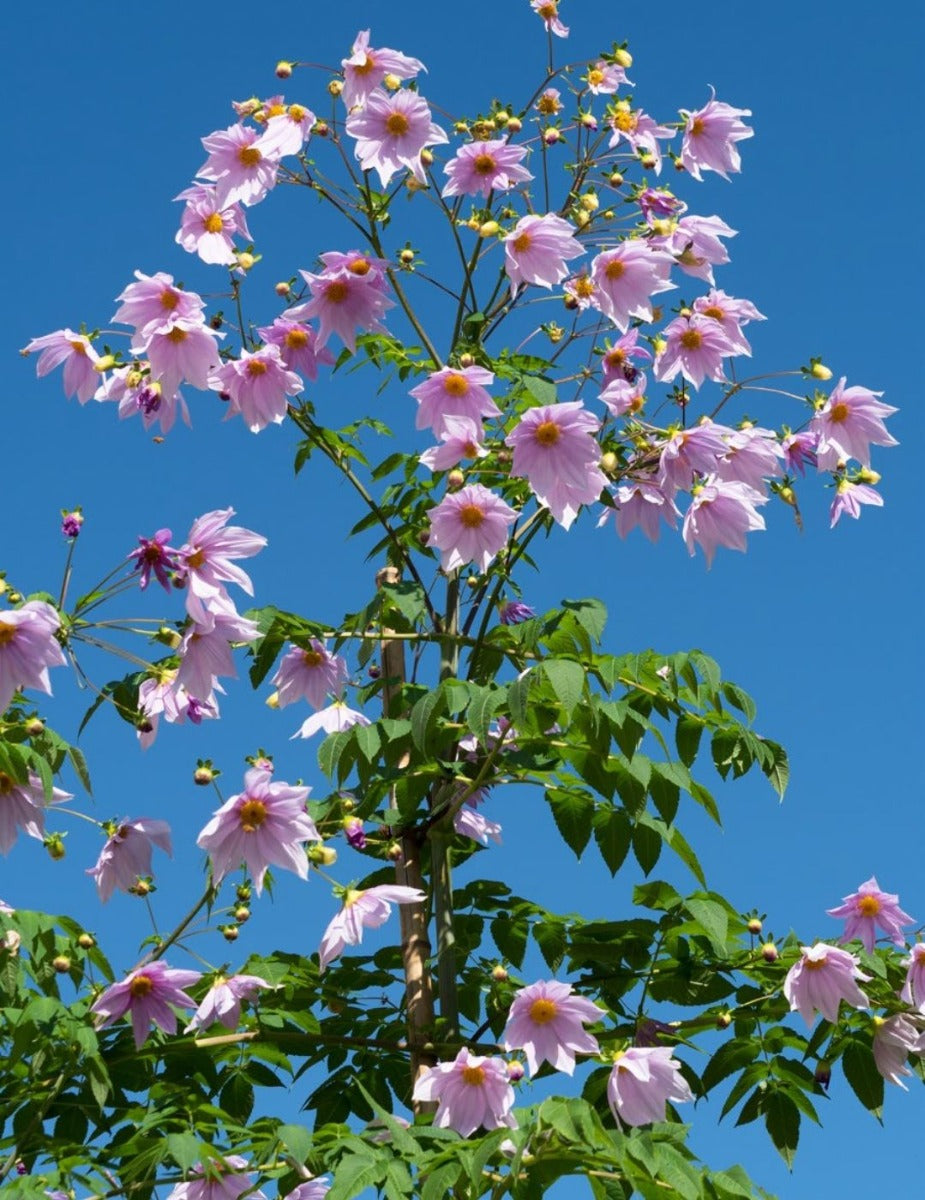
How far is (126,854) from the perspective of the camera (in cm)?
396

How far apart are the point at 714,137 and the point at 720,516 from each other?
4.21 ft

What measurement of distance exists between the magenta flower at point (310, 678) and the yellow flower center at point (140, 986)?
898 millimetres

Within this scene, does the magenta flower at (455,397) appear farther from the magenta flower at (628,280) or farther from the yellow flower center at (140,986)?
the yellow flower center at (140,986)

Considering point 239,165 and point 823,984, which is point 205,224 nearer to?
point 239,165

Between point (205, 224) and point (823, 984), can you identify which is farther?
point (205, 224)

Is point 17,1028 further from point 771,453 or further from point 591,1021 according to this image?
point 771,453

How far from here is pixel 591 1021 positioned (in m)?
3.62

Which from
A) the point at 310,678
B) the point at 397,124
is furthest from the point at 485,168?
the point at 310,678

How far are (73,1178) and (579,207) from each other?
280 cm

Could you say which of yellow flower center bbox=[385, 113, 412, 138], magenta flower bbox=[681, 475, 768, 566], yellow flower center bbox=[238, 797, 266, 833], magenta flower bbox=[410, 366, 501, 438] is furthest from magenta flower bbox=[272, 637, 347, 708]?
yellow flower center bbox=[385, 113, 412, 138]

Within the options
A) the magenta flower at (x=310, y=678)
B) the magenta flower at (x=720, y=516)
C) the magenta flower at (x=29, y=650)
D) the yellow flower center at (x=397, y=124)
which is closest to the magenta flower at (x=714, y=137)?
the yellow flower center at (x=397, y=124)

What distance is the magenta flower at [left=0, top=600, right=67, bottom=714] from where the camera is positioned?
11.1 feet

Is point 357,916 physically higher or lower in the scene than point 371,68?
lower

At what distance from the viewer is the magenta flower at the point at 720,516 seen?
4.02 m
